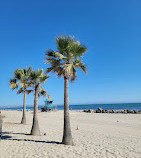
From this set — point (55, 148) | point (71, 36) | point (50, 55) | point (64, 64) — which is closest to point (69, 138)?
point (55, 148)

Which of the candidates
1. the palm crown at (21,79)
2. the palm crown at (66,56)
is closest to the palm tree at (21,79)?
the palm crown at (21,79)

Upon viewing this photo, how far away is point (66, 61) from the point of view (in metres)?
9.09

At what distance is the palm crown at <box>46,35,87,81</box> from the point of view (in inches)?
340

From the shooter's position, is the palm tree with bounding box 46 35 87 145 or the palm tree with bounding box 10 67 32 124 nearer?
the palm tree with bounding box 46 35 87 145

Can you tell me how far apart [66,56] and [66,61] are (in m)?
0.35

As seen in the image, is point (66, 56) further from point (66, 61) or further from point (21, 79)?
point (21, 79)

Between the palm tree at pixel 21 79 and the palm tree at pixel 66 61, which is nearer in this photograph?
the palm tree at pixel 66 61

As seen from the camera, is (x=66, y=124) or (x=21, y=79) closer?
(x=66, y=124)

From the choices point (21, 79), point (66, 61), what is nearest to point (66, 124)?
point (66, 61)

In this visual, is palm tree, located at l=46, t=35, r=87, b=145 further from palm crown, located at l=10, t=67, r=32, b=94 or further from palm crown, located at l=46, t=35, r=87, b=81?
palm crown, located at l=10, t=67, r=32, b=94

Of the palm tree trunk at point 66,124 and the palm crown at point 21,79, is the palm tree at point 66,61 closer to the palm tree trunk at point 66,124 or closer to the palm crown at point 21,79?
the palm tree trunk at point 66,124

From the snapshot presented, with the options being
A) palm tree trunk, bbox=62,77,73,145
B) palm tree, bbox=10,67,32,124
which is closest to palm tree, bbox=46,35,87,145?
palm tree trunk, bbox=62,77,73,145

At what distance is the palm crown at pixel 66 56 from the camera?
864 centimetres

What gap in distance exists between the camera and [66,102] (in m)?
8.76
